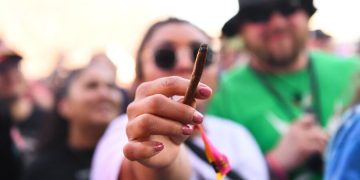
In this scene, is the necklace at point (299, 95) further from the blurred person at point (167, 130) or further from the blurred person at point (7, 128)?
the blurred person at point (7, 128)

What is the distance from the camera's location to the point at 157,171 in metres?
1.13

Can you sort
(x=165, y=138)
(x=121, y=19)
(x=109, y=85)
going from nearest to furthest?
(x=165, y=138) → (x=109, y=85) → (x=121, y=19)

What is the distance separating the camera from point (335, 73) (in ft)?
7.97

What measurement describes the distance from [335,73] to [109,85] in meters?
1.30

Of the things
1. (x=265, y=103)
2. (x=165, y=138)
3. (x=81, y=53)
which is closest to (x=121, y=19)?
(x=81, y=53)

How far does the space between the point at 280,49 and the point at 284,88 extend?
201 mm

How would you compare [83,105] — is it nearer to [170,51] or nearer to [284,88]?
[284,88]

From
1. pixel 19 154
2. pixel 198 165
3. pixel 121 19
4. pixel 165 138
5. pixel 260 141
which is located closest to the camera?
pixel 165 138

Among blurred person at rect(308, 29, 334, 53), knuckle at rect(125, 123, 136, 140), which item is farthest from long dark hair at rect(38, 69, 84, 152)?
blurred person at rect(308, 29, 334, 53)

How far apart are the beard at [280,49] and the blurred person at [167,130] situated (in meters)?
0.67

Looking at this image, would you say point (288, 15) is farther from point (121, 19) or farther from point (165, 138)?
point (121, 19)

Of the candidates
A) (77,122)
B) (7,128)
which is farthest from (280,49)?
(7,128)

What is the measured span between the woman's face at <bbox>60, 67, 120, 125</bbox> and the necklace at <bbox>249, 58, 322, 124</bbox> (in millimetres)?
885

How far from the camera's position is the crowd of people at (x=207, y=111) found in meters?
1.01
